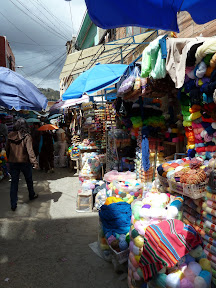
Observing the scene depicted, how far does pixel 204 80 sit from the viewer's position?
2572mm

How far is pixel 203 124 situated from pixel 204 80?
0.61m

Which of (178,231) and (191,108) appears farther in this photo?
(191,108)

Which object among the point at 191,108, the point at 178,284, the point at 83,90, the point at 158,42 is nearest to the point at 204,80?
the point at 191,108

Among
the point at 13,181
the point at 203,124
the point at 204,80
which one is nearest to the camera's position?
the point at 204,80

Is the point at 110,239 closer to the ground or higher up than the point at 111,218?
closer to the ground

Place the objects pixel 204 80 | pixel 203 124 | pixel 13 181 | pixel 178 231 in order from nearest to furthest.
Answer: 1. pixel 178 231
2. pixel 204 80
3. pixel 203 124
4. pixel 13 181

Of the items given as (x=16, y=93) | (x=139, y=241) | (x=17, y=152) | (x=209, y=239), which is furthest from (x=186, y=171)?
(x=16, y=93)

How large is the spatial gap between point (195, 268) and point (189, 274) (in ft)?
0.24

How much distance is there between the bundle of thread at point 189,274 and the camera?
178cm

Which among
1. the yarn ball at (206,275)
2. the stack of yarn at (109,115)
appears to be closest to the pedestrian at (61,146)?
the stack of yarn at (109,115)

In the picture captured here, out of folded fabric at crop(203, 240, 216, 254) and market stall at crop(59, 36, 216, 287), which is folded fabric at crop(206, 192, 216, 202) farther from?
folded fabric at crop(203, 240, 216, 254)

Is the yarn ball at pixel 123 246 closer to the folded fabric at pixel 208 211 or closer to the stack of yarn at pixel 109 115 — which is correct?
the folded fabric at pixel 208 211

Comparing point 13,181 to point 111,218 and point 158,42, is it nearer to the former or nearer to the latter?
point 111,218

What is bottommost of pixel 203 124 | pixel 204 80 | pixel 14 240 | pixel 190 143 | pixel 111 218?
pixel 14 240
